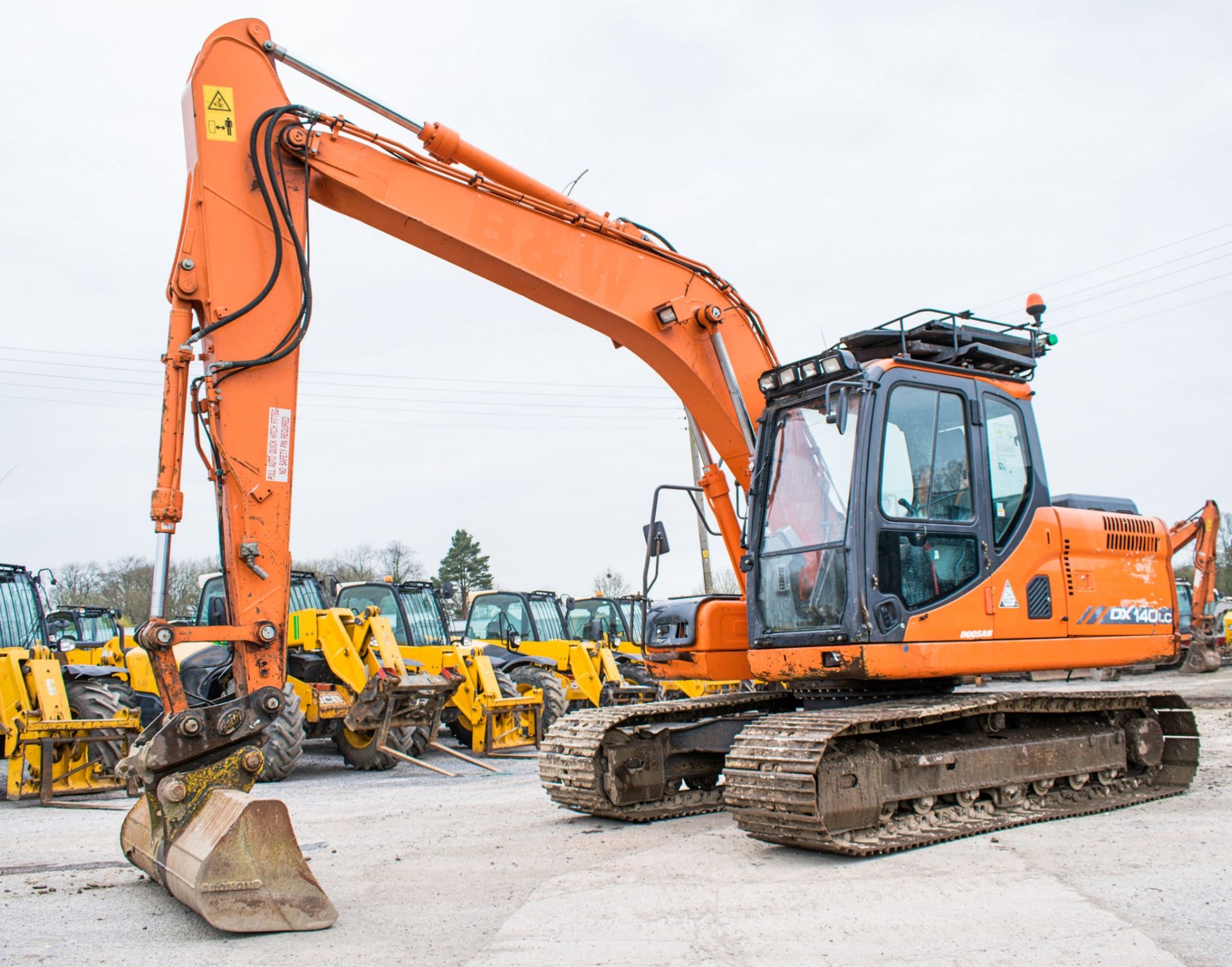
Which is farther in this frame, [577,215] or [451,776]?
[451,776]

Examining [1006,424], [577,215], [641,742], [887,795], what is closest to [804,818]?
[887,795]

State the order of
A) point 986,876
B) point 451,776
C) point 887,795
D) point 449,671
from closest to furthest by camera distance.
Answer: point 986,876 → point 887,795 → point 451,776 → point 449,671

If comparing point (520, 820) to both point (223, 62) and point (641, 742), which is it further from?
point (223, 62)

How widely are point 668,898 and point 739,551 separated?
2935mm

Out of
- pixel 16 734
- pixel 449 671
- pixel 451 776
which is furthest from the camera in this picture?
pixel 449 671

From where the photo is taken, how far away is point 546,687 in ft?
42.7

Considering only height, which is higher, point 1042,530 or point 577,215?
point 577,215

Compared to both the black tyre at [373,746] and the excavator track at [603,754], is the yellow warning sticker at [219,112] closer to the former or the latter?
the excavator track at [603,754]

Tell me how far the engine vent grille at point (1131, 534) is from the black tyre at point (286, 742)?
6897 mm

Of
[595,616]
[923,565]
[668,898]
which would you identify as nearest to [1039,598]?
[923,565]

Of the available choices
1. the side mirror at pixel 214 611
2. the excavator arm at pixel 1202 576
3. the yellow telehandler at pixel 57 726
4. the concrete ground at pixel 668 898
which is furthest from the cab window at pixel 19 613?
the excavator arm at pixel 1202 576

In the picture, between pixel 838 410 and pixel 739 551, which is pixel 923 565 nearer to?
pixel 838 410

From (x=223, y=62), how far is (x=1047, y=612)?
19.5 ft

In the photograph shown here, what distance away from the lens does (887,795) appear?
604 cm
